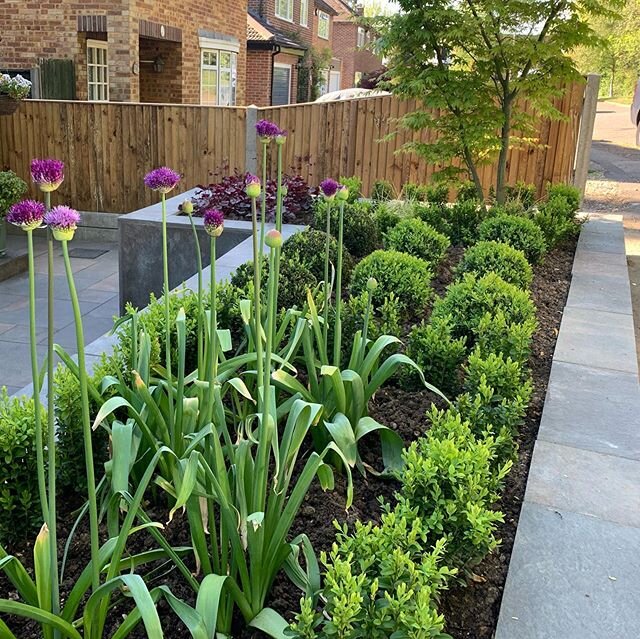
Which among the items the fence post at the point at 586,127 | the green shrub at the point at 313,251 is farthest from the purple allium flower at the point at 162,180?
the fence post at the point at 586,127

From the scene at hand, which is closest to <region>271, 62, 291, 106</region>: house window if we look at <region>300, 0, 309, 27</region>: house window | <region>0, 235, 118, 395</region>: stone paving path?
<region>300, 0, 309, 27</region>: house window

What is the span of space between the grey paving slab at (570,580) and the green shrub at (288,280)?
1840 millimetres

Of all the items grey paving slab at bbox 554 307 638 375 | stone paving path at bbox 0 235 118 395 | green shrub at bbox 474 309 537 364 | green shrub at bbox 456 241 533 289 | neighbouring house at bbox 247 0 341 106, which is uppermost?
neighbouring house at bbox 247 0 341 106

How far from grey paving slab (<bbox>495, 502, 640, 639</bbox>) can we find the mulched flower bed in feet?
0.19

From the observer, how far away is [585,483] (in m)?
2.51

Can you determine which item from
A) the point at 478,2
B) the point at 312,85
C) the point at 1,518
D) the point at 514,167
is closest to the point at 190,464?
the point at 1,518

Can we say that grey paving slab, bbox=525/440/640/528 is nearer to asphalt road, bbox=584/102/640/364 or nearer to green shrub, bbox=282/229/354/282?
green shrub, bbox=282/229/354/282

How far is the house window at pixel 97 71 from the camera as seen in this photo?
11.2 meters

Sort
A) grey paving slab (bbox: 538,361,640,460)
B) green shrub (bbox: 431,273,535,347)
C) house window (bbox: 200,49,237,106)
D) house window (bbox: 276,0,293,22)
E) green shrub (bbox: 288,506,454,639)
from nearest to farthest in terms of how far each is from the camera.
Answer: green shrub (bbox: 288,506,454,639) → grey paving slab (bbox: 538,361,640,460) → green shrub (bbox: 431,273,535,347) → house window (bbox: 200,49,237,106) → house window (bbox: 276,0,293,22)

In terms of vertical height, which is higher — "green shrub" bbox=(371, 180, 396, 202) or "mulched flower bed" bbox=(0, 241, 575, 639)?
"green shrub" bbox=(371, 180, 396, 202)

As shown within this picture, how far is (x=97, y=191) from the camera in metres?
9.45

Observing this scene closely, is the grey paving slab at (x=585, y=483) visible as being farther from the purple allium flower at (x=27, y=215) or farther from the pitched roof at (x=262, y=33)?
the pitched roof at (x=262, y=33)

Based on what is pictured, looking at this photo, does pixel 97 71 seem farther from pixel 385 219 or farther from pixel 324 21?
pixel 324 21

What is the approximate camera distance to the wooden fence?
29.5ft
